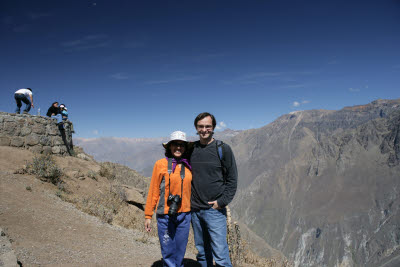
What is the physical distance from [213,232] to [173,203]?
0.75m

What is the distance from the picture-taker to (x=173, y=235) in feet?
12.7

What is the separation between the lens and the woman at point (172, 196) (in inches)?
146

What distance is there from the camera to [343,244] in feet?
551

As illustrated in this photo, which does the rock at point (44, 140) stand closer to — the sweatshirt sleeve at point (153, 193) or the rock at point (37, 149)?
the rock at point (37, 149)

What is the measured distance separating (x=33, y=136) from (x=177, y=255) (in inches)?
400

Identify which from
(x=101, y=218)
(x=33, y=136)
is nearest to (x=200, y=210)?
(x=101, y=218)

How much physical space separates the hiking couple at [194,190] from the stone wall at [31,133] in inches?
381

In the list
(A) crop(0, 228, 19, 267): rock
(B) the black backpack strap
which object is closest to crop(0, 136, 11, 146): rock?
(A) crop(0, 228, 19, 267): rock

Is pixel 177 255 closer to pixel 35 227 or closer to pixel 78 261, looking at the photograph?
pixel 78 261

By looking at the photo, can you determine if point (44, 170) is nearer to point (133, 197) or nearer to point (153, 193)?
point (133, 197)

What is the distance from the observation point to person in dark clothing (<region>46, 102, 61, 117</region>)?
1223 centimetres

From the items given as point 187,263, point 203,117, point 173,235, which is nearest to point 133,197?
point 187,263

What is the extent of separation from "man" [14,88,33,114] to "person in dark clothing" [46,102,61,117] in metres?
1.08

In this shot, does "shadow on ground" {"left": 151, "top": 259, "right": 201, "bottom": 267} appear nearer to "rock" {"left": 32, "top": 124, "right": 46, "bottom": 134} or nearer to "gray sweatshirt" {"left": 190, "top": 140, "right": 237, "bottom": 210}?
"gray sweatshirt" {"left": 190, "top": 140, "right": 237, "bottom": 210}
